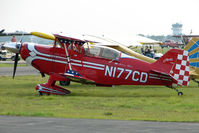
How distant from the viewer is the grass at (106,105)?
11.0 meters

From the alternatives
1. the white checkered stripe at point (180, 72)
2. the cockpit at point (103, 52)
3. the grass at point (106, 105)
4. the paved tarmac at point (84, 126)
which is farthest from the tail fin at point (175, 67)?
the paved tarmac at point (84, 126)

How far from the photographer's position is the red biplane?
16.0 meters

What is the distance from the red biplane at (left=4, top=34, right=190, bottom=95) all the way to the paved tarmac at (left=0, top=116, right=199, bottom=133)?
6.28 m

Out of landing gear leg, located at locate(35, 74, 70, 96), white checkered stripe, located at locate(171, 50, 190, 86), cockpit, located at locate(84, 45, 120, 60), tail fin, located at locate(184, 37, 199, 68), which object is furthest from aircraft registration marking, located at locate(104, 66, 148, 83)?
tail fin, located at locate(184, 37, 199, 68)

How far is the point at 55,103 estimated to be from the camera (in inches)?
545

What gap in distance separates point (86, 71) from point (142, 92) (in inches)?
109

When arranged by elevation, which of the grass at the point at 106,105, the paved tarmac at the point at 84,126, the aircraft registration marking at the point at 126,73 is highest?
the aircraft registration marking at the point at 126,73

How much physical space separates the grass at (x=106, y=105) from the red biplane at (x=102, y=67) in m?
0.64

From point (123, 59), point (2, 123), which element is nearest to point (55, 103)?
point (123, 59)

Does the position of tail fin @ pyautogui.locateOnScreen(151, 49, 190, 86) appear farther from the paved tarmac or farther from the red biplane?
the paved tarmac

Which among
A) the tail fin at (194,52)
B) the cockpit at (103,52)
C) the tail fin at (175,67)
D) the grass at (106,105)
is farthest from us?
the tail fin at (194,52)

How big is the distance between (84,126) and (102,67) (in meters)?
7.52

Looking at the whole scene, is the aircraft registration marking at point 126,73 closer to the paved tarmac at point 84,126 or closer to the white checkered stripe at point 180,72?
the white checkered stripe at point 180,72

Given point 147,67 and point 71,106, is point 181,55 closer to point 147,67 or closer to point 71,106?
point 147,67
